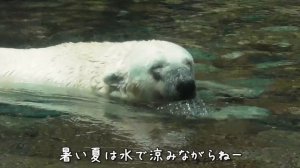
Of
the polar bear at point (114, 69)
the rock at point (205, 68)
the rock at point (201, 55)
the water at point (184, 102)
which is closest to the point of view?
the water at point (184, 102)

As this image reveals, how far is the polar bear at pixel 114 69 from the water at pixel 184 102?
0.39 feet

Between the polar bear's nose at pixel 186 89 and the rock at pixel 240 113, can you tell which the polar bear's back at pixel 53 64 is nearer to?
the polar bear's nose at pixel 186 89

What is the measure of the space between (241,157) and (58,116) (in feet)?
4.99

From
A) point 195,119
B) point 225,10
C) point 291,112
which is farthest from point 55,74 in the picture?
point 225,10

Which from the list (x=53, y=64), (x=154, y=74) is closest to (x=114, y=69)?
(x=154, y=74)

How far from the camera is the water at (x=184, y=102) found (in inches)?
157

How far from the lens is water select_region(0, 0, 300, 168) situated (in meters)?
4.00

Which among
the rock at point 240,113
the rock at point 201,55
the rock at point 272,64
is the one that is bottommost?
the rock at point 201,55

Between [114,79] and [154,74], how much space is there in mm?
425

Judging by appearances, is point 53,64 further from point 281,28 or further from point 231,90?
point 281,28

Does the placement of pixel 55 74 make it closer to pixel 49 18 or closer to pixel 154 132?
pixel 154 132

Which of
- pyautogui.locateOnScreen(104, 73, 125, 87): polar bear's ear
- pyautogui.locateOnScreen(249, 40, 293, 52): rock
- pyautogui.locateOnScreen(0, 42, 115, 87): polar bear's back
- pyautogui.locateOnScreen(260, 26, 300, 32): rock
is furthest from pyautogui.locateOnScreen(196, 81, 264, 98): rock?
pyautogui.locateOnScreen(260, 26, 300, 32): rock

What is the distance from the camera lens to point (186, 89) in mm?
5148

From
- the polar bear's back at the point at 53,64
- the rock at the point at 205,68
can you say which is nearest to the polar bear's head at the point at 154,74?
the polar bear's back at the point at 53,64
